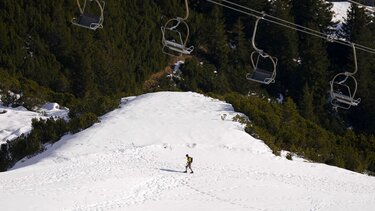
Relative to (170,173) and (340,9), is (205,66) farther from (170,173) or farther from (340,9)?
(340,9)

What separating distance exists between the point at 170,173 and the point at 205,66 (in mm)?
26375

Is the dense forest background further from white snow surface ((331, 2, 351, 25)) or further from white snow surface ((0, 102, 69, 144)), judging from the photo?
white snow surface ((331, 2, 351, 25))

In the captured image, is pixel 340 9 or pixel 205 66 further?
pixel 340 9

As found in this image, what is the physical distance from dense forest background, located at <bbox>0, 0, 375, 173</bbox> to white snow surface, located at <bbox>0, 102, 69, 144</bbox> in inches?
31.2

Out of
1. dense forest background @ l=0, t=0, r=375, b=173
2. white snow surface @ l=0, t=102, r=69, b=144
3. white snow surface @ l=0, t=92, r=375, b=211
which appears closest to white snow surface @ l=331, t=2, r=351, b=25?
dense forest background @ l=0, t=0, r=375, b=173

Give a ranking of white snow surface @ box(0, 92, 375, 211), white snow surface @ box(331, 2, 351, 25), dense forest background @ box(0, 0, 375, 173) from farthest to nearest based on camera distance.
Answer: white snow surface @ box(331, 2, 351, 25) → dense forest background @ box(0, 0, 375, 173) → white snow surface @ box(0, 92, 375, 211)

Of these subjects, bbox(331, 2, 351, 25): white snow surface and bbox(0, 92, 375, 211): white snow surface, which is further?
bbox(331, 2, 351, 25): white snow surface

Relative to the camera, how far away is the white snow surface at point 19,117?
2755 cm

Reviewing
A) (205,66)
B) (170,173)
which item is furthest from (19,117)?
(205,66)

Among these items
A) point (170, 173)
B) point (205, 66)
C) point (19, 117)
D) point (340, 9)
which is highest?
point (340, 9)

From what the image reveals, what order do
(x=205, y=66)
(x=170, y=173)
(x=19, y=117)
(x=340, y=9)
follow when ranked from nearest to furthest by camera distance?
(x=170, y=173)
(x=19, y=117)
(x=205, y=66)
(x=340, y=9)

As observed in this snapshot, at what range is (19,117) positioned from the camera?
97.0 feet

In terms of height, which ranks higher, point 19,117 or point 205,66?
point 205,66

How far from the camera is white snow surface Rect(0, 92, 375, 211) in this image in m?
17.8
